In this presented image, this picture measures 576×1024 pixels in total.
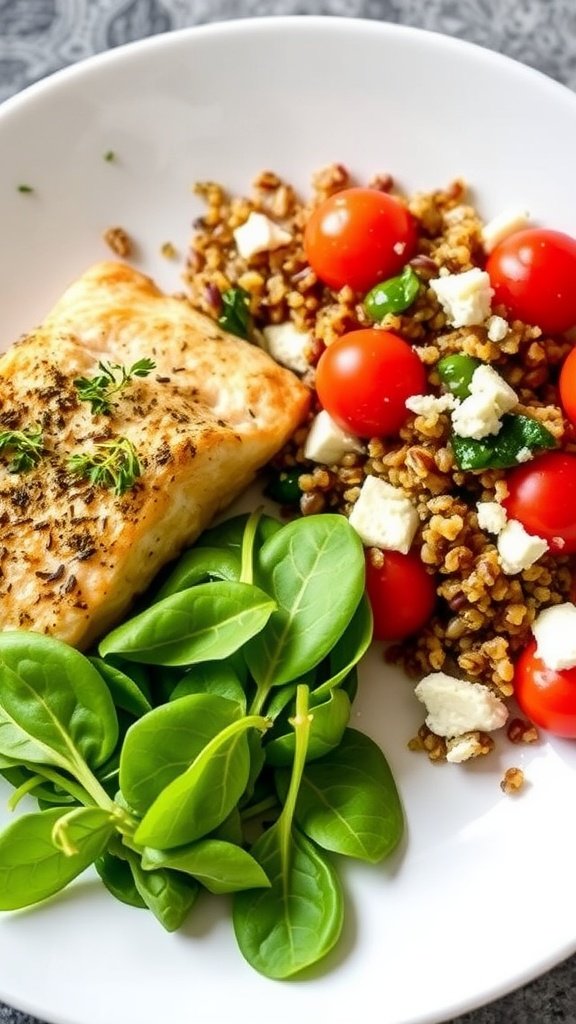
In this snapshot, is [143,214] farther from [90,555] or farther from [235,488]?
[90,555]

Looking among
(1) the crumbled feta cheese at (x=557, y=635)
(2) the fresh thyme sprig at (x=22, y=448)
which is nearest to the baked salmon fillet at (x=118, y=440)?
(2) the fresh thyme sprig at (x=22, y=448)

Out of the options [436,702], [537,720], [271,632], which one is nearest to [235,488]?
[271,632]

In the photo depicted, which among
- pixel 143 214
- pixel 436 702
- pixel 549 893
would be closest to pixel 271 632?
pixel 436 702

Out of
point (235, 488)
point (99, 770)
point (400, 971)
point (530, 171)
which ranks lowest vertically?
point (400, 971)

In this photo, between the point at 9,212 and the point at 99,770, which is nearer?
the point at 99,770

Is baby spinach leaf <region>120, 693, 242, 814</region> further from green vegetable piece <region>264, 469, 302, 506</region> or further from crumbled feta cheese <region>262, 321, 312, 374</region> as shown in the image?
crumbled feta cheese <region>262, 321, 312, 374</region>

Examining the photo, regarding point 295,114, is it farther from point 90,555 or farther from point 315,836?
point 315,836

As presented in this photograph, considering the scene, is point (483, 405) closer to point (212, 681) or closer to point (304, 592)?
point (304, 592)

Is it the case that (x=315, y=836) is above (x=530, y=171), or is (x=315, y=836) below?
below

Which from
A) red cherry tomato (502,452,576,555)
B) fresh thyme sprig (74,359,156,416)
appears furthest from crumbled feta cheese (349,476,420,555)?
fresh thyme sprig (74,359,156,416)
